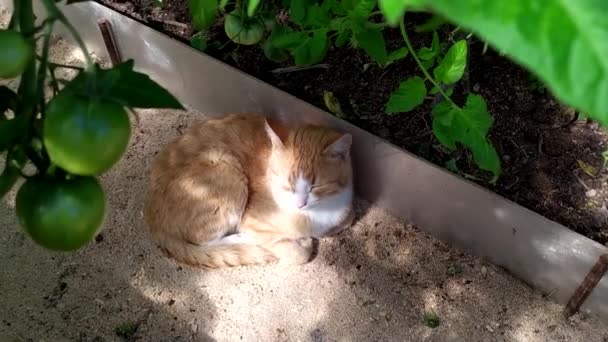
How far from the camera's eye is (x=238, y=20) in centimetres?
172

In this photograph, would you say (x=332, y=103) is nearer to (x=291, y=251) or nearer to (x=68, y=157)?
(x=291, y=251)

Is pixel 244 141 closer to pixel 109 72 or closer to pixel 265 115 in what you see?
pixel 265 115

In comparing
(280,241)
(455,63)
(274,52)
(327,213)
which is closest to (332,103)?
(274,52)

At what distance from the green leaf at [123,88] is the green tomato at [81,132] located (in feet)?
0.04

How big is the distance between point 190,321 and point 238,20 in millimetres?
871

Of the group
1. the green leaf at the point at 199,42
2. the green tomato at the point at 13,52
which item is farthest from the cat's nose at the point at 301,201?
the green tomato at the point at 13,52

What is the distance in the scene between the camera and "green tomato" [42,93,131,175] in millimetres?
553

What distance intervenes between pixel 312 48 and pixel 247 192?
1.67 ft

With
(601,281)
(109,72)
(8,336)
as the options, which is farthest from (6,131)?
(601,281)

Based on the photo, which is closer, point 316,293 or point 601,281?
point 601,281

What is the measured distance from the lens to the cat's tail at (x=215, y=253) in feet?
5.88

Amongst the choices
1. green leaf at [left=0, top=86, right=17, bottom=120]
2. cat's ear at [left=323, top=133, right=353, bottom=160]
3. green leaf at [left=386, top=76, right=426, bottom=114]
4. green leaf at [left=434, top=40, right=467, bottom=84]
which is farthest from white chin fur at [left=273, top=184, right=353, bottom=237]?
green leaf at [left=0, top=86, right=17, bottom=120]

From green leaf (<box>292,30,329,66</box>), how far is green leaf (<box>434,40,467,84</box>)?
1.01 feet

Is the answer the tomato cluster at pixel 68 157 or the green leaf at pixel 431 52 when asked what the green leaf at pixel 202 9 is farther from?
the tomato cluster at pixel 68 157
